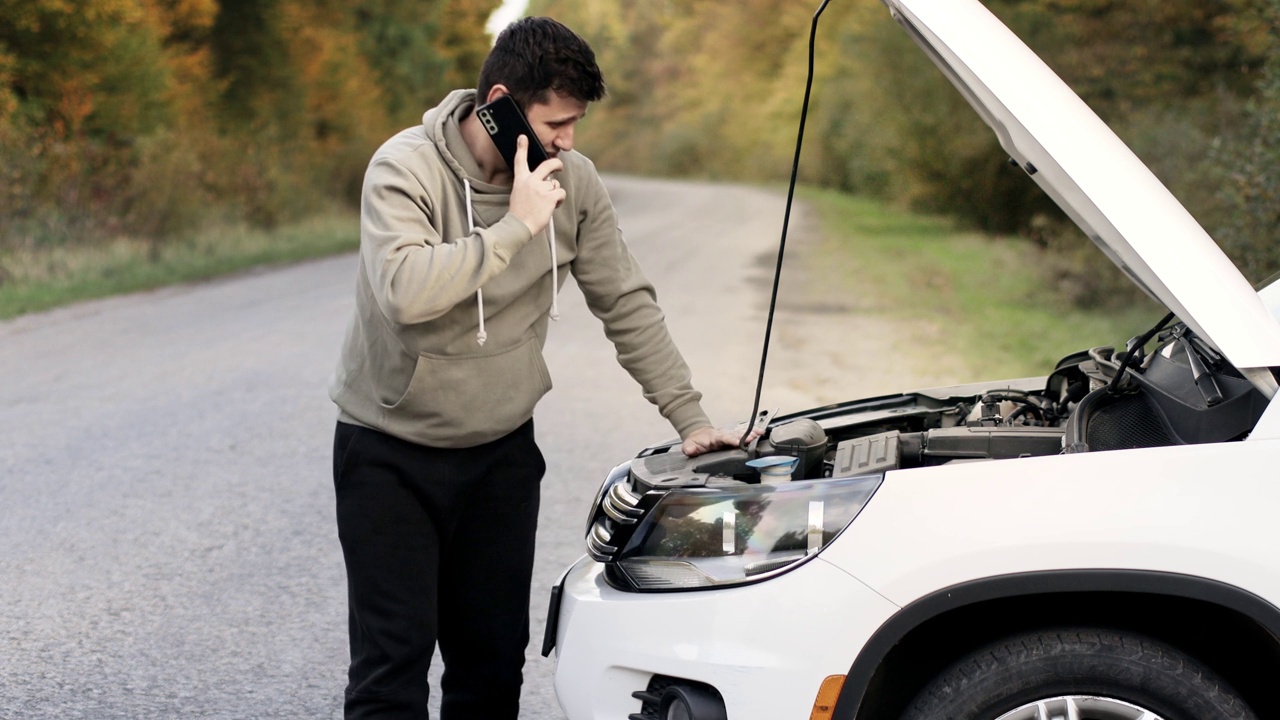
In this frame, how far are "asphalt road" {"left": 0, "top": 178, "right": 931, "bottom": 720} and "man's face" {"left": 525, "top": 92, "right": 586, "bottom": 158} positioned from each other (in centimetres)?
186

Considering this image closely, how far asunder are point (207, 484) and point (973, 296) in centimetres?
1088

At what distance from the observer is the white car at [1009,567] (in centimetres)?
230

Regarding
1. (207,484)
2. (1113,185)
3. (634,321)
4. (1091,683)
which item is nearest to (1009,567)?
(1091,683)

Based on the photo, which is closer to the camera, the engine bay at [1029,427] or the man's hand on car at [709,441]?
the engine bay at [1029,427]

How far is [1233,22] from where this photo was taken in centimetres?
1614

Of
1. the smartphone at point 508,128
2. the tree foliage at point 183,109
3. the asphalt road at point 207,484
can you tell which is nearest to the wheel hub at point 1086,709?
the smartphone at point 508,128

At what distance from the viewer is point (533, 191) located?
108 inches

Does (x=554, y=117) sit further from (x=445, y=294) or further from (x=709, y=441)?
(x=709, y=441)

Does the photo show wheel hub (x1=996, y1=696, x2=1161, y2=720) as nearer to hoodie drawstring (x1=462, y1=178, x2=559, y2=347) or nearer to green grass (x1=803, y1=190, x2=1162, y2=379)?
hoodie drawstring (x1=462, y1=178, x2=559, y2=347)

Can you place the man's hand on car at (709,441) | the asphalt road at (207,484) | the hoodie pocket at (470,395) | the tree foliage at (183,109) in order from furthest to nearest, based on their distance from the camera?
the tree foliage at (183,109) → the asphalt road at (207,484) → the man's hand on car at (709,441) → the hoodie pocket at (470,395)

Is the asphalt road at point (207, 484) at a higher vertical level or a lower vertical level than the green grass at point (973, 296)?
lower

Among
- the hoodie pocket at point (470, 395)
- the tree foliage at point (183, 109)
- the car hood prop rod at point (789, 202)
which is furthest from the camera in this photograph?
the tree foliage at point (183, 109)

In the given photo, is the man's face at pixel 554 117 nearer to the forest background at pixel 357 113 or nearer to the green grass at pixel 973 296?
the forest background at pixel 357 113

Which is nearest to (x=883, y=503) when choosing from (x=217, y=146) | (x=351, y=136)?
(x=217, y=146)
